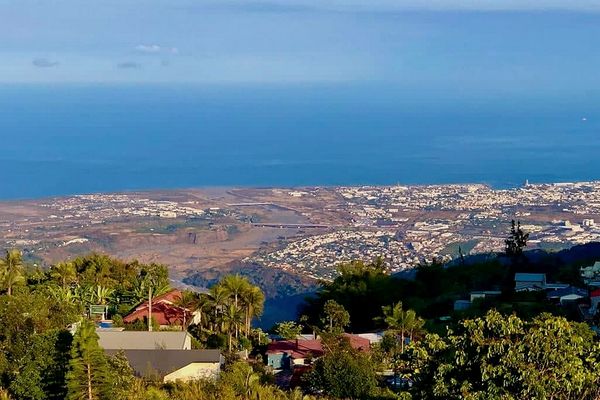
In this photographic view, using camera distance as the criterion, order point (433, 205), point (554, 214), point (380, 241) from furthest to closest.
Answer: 1. point (433, 205)
2. point (554, 214)
3. point (380, 241)

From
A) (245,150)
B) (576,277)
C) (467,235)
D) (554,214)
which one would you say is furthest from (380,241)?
(245,150)

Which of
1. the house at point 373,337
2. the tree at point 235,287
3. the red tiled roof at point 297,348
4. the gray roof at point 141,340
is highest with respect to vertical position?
the tree at point 235,287

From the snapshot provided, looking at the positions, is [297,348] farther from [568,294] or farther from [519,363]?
[519,363]

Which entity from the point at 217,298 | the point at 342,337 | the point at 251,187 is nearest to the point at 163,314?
the point at 217,298

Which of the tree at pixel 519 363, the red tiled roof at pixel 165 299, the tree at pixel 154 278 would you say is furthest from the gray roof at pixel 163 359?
the tree at pixel 519 363

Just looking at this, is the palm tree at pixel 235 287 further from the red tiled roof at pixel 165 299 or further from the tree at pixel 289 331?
the red tiled roof at pixel 165 299

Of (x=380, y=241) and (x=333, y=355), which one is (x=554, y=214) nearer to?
(x=380, y=241)

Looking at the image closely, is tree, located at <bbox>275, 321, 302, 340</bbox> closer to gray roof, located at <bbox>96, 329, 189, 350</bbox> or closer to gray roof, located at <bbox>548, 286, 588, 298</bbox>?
gray roof, located at <bbox>96, 329, 189, 350</bbox>
